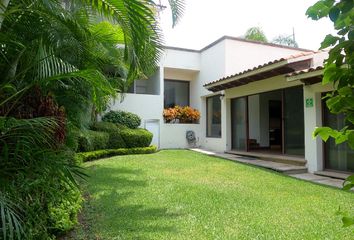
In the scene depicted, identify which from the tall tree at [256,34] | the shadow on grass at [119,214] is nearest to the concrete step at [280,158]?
the shadow on grass at [119,214]

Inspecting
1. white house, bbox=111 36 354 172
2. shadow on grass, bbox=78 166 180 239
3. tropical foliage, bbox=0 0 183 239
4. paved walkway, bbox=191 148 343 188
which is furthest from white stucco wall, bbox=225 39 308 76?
tropical foliage, bbox=0 0 183 239

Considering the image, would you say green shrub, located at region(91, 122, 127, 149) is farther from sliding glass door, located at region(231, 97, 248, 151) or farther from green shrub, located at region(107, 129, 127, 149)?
sliding glass door, located at region(231, 97, 248, 151)

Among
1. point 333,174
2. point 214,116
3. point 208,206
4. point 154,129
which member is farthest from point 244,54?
point 208,206

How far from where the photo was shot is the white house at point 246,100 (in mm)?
9938

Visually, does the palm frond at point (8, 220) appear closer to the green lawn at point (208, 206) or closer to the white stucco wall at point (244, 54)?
the green lawn at point (208, 206)

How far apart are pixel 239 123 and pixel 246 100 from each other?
130cm

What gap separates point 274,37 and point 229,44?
52.7 feet

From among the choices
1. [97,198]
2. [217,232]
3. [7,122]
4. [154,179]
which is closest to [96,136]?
[154,179]

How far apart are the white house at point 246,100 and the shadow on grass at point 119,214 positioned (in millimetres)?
5828

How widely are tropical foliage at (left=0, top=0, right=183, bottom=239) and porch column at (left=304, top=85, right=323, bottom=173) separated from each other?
6.33 m

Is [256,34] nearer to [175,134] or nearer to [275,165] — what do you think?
[175,134]

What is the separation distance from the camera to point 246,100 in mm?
14273

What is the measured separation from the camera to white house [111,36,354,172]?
32.6ft

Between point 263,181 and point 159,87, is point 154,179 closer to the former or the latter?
point 263,181
